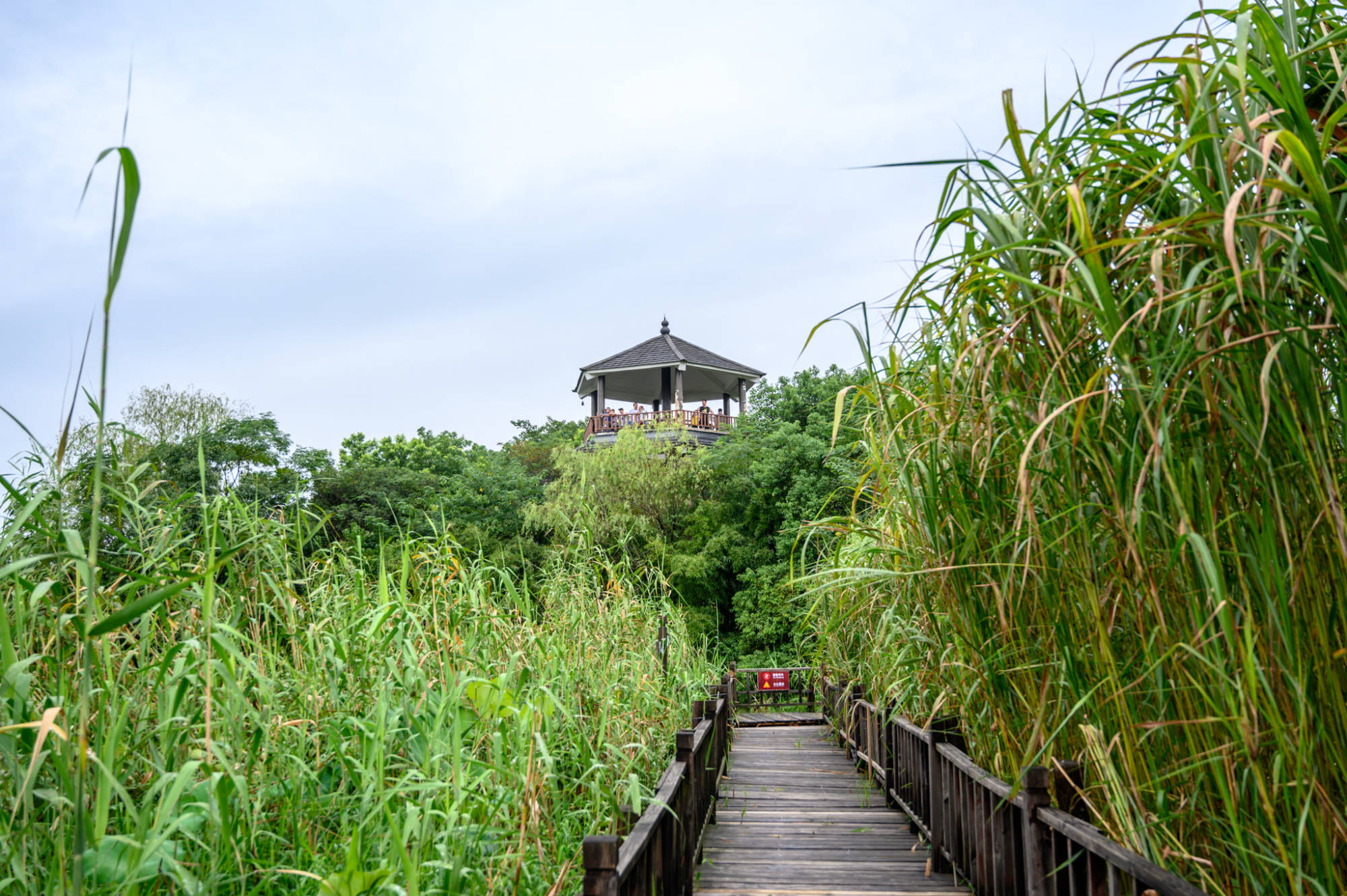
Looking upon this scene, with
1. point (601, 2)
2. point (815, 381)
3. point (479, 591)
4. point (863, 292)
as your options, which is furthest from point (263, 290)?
point (815, 381)

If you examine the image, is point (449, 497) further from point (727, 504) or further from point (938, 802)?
point (938, 802)

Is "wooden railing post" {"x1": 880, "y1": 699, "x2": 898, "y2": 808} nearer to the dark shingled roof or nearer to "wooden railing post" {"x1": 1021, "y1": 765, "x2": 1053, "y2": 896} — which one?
"wooden railing post" {"x1": 1021, "y1": 765, "x2": 1053, "y2": 896}

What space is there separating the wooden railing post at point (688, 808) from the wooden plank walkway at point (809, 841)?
275mm

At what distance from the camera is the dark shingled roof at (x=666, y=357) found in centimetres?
1898

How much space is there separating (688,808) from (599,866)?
1385 mm

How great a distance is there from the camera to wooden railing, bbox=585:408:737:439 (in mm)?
18422

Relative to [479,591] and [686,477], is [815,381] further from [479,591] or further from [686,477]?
[479,591]

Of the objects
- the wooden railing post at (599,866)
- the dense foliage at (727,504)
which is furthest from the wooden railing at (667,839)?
the dense foliage at (727,504)

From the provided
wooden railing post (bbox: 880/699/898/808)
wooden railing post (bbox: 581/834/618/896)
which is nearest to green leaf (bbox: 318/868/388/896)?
wooden railing post (bbox: 581/834/618/896)

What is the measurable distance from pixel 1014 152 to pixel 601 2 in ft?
14.1

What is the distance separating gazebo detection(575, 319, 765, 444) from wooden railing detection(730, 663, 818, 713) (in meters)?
8.18

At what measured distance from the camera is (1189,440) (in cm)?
124

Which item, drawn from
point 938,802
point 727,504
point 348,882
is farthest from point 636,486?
point 348,882

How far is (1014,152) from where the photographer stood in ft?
5.39
